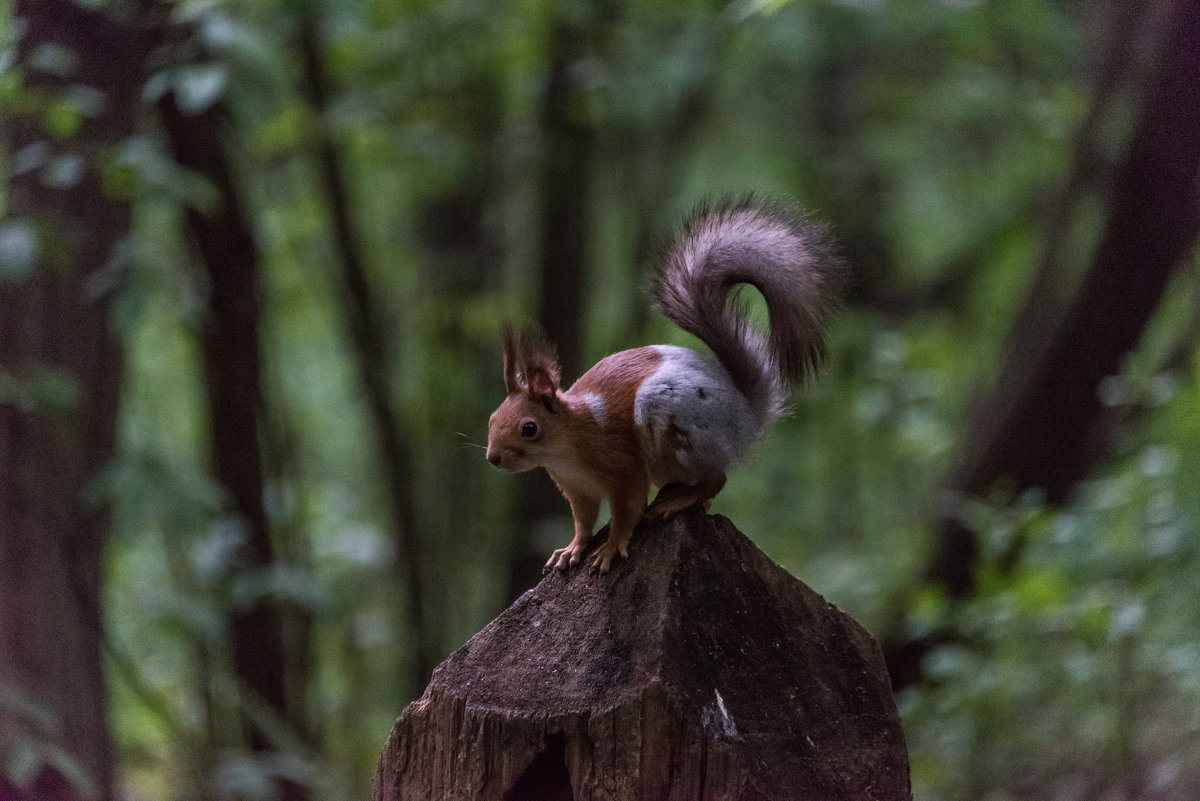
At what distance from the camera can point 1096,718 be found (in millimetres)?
3117

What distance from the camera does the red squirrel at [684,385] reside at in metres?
1.58

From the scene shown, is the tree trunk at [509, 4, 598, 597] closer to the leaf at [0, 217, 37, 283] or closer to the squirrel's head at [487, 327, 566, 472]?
the leaf at [0, 217, 37, 283]

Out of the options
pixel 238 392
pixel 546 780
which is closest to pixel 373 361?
pixel 238 392

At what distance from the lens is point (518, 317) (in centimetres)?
439

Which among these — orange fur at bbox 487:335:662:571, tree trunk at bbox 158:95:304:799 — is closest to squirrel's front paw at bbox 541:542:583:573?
orange fur at bbox 487:335:662:571

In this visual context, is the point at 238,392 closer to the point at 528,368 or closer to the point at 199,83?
the point at 199,83

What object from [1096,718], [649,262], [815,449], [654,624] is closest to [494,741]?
[654,624]

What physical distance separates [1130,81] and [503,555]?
3.10 metres

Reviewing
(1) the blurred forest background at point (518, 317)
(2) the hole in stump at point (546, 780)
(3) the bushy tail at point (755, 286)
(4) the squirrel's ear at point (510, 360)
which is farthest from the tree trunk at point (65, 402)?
(2) the hole in stump at point (546, 780)

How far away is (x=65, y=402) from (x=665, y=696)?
206cm

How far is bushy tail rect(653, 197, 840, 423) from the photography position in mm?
1647

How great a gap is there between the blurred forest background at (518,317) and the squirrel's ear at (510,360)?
0.31m

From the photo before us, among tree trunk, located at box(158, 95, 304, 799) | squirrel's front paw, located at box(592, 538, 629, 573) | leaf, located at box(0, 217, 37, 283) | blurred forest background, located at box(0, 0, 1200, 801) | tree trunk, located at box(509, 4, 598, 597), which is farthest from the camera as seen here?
tree trunk, located at box(509, 4, 598, 597)

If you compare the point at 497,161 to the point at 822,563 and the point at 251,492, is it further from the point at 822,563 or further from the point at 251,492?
the point at 822,563
